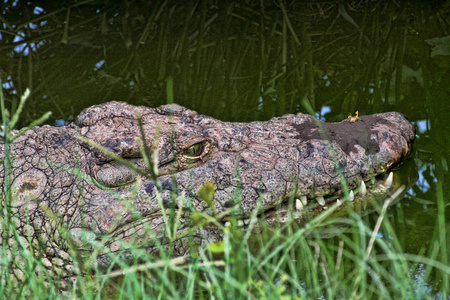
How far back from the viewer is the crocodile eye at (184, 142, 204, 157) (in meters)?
3.57

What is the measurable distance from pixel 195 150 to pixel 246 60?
280 centimetres

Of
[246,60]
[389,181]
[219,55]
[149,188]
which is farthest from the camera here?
[219,55]

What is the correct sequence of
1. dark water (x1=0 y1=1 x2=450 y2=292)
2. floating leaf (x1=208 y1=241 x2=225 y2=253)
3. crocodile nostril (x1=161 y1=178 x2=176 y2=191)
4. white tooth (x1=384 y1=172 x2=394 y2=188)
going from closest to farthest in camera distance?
floating leaf (x1=208 y1=241 x2=225 y2=253), crocodile nostril (x1=161 y1=178 x2=176 y2=191), white tooth (x1=384 y1=172 x2=394 y2=188), dark water (x1=0 y1=1 x2=450 y2=292)

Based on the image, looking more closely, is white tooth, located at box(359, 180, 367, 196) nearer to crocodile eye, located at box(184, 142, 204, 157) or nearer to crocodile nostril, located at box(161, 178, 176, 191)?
crocodile eye, located at box(184, 142, 204, 157)

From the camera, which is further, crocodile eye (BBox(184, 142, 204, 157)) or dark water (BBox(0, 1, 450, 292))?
dark water (BBox(0, 1, 450, 292))

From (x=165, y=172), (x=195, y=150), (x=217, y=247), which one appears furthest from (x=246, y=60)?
(x=217, y=247)

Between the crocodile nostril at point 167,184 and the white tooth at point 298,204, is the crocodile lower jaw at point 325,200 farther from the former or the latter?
the crocodile nostril at point 167,184

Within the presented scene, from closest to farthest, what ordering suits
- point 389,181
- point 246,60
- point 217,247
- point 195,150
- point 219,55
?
point 217,247, point 195,150, point 389,181, point 246,60, point 219,55

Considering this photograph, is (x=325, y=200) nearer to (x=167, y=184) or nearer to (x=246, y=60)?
(x=167, y=184)

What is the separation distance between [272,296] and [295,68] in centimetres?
417

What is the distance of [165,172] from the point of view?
11.5 ft

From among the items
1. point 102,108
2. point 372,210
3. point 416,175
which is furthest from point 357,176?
point 102,108

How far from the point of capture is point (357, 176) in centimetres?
367

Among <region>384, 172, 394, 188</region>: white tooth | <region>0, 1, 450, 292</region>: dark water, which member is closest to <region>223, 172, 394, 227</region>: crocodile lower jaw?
<region>384, 172, 394, 188</region>: white tooth
